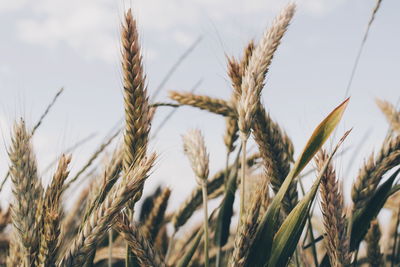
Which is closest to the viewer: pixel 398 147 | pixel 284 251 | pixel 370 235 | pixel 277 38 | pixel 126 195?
pixel 126 195

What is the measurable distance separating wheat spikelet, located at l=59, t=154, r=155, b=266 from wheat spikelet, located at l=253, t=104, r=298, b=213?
47 centimetres

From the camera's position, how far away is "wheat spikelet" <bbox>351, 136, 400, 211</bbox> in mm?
1498

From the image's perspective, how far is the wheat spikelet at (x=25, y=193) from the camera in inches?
41.9

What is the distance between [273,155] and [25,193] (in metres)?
0.66

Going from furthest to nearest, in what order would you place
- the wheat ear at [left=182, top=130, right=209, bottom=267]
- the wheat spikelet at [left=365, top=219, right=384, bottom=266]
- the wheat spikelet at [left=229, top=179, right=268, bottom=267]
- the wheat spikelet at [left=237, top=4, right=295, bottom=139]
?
1. the wheat spikelet at [left=365, top=219, right=384, bottom=266]
2. the wheat ear at [left=182, top=130, right=209, bottom=267]
3. the wheat spikelet at [left=237, top=4, right=295, bottom=139]
4. the wheat spikelet at [left=229, top=179, right=268, bottom=267]

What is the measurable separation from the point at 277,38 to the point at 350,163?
85 centimetres

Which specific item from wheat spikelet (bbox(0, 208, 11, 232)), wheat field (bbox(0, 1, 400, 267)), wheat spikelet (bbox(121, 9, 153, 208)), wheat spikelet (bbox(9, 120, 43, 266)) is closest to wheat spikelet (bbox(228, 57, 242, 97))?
wheat field (bbox(0, 1, 400, 267))

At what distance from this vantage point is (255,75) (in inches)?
52.5

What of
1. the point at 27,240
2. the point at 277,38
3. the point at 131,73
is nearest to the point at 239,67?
the point at 277,38

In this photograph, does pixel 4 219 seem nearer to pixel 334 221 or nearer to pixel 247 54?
pixel 247 54

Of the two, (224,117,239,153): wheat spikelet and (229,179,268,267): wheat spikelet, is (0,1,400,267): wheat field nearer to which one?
(229,179,268,267): wheat spikelet

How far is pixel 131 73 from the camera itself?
4.16 feet

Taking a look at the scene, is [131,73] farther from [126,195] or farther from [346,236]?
[346,236]

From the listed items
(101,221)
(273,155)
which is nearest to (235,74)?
(273,155)
